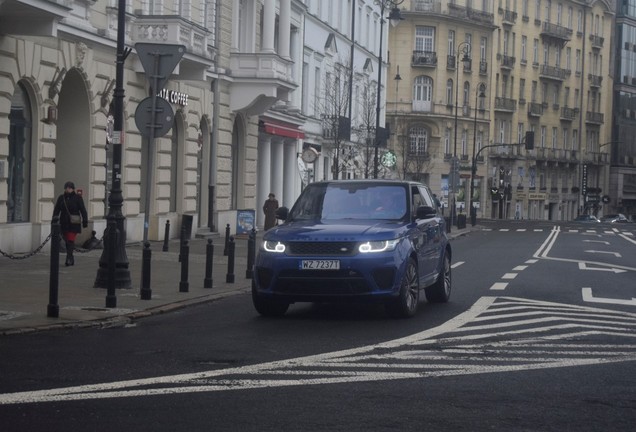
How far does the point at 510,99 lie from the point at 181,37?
8028cm

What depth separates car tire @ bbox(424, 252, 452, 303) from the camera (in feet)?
59.7

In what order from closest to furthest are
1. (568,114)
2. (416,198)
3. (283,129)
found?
(416,198) < (283,129) < (568,114)

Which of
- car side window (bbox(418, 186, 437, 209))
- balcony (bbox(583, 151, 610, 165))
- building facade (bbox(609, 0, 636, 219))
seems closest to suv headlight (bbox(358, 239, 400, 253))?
car side window (bbox(418, 186, 437, 209))

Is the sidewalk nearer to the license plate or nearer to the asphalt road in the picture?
the asphalt road

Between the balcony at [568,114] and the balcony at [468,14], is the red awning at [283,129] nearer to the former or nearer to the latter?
the balcony at [468,14]

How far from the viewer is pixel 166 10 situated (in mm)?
35438

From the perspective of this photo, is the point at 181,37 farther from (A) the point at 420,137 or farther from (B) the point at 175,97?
(A) the point at 420,137

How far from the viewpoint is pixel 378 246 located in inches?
599

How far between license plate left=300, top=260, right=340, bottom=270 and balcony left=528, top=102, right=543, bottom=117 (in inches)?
4026

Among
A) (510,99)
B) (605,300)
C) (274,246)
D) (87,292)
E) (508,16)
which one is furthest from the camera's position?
(510,99)

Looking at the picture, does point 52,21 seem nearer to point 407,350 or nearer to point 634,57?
point 407,350

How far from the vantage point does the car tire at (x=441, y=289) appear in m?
18.2

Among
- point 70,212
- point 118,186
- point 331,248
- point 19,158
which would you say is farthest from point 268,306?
point 19,158

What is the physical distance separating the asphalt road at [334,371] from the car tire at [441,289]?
73 cm
